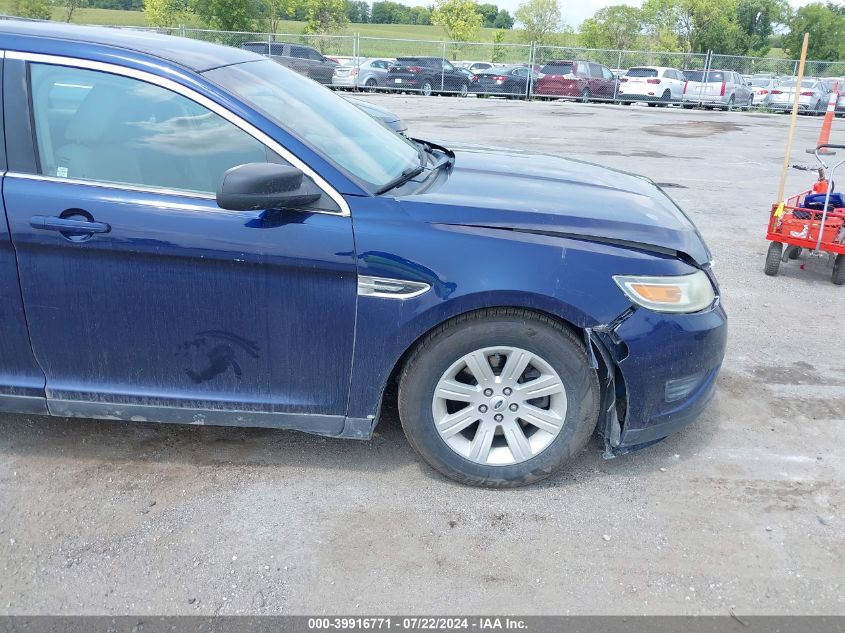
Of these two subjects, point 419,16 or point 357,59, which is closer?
point 357,59

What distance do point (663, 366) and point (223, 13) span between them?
43.8 m

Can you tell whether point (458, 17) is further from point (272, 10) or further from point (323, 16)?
point (272, 10)

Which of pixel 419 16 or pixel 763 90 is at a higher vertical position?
pixel 419 16

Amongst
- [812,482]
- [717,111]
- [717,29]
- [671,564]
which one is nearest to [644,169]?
[812,482]

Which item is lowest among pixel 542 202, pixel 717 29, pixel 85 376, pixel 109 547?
pixel 109 547

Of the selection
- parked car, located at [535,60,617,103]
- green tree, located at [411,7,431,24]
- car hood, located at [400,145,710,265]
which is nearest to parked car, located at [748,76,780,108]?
parked car, located at [535,60,617,103]

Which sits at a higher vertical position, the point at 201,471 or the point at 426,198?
the point at 426,198

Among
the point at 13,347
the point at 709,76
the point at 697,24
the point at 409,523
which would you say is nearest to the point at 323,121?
the point at 13,347

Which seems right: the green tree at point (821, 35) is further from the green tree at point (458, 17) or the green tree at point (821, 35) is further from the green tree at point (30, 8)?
the green tree at point (30, 8)

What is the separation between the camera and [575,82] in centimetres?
2777

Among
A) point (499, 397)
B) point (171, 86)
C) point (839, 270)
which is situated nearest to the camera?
point (171, 86)

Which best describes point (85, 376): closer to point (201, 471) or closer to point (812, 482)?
point (201, 471)

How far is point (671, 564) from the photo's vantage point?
9.15 ft
